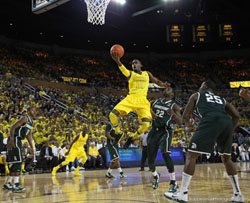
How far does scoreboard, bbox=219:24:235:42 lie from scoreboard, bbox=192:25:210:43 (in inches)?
45.3

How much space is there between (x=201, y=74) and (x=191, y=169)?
99.0ft

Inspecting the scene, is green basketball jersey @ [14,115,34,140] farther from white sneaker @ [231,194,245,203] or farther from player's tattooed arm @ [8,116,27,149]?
white sneaker @ [231,194,245,203]

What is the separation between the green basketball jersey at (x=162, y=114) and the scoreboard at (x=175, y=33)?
881 inches

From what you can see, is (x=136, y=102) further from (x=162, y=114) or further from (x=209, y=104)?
(x=209, y=104)

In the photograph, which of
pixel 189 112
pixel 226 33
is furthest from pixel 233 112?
pixel 226 33

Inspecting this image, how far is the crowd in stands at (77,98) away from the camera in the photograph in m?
14.8

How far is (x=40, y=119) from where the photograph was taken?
16938 millimetres

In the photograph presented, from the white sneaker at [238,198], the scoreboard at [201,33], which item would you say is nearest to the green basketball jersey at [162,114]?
the white sneaker at [238,198]

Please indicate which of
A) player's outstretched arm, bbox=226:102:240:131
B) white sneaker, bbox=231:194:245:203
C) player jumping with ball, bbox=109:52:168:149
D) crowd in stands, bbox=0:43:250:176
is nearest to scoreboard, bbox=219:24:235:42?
crowd in stands, bbox=0:43:250:176

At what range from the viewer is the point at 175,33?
28.1 meters

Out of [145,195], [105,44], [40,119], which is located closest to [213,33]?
[105,44]

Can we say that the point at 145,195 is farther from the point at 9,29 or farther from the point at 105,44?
the point at 105,44

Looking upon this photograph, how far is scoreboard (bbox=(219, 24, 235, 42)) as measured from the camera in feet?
90.1

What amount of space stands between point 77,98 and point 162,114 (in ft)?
57.5
